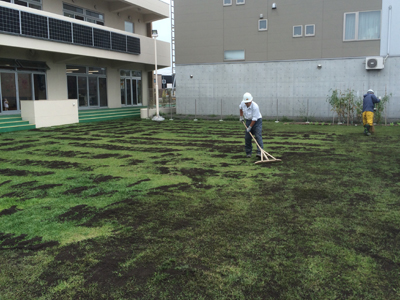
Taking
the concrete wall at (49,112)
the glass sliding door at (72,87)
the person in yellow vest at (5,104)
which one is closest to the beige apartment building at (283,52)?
the glass sliding door at (72,87)

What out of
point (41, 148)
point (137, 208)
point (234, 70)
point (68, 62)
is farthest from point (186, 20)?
point (137, 208)

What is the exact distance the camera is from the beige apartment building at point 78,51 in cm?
1764

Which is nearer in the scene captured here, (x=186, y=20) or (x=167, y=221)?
(x=167, y=221)

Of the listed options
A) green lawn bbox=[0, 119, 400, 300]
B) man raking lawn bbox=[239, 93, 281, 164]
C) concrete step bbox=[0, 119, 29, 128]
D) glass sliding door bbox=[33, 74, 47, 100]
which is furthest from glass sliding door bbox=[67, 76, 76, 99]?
man raking lawn bbox=[239, 93, 281, 164]

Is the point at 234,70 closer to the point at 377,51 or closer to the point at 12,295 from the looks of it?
the point at 377,51

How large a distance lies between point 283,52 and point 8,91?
15815mm

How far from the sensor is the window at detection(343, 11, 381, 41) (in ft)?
65.6

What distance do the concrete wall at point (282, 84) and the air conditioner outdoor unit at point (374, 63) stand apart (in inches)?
13.2

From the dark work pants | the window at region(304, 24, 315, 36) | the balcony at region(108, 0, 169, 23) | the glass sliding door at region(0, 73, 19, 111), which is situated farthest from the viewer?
the balcony at region(108, 0, 169, 23)

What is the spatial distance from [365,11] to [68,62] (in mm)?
17760

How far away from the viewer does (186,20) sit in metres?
24.3

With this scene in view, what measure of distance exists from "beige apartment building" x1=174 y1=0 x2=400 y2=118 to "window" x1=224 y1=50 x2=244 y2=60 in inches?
2.5

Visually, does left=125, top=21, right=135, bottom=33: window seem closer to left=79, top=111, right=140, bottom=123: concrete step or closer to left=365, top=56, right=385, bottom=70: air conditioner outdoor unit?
left=79, top=111, right=140, bottom=123: concrete step

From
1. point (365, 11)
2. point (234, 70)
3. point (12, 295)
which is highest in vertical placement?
point (365, 11)
